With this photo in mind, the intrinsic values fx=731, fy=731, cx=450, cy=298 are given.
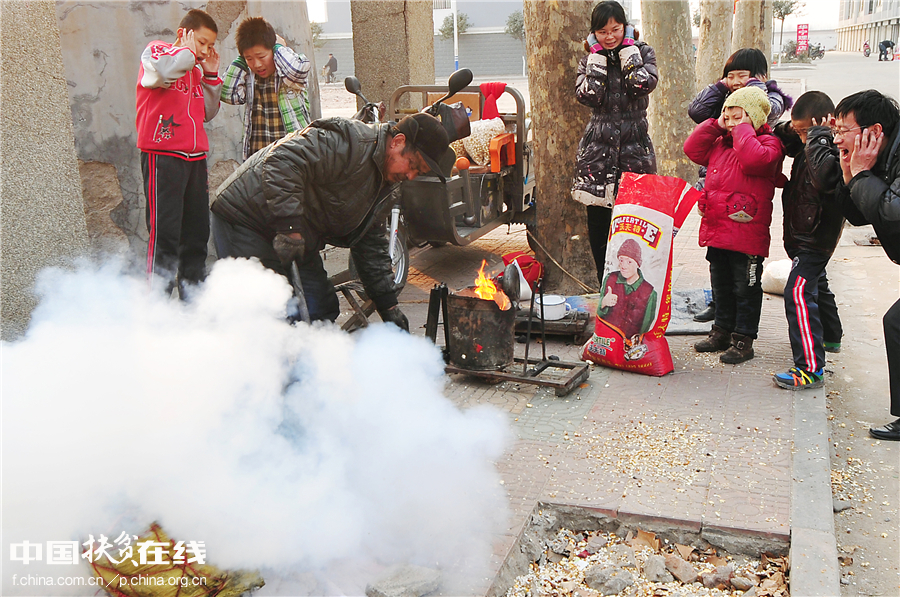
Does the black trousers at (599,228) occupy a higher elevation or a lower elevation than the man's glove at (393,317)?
higher

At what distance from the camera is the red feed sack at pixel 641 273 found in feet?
14.9

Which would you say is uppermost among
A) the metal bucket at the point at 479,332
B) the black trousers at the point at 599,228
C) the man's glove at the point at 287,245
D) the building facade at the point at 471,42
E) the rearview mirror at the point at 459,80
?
the building facade at the point at 471,42

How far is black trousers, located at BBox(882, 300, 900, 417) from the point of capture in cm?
384

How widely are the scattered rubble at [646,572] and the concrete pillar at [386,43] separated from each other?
22.9ft

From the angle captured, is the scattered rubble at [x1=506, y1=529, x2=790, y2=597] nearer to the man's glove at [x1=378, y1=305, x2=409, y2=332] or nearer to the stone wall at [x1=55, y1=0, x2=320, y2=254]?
the man's glove at [x1=378, y1=305, x2=409, y2=332]

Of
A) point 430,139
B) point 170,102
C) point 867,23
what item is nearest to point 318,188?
point 430,139

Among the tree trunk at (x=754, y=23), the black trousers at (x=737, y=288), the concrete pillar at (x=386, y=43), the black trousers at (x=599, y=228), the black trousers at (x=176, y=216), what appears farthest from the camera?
the tree trunk at (x=754, y=23)

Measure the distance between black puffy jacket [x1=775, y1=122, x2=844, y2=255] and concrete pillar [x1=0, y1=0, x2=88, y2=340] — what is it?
401 cm

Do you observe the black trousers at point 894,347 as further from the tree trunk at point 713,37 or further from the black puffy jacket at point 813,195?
the tree trunk at point 713,37

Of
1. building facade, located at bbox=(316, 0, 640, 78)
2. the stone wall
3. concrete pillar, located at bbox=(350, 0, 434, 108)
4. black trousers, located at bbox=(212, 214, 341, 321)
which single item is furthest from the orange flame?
building facade, located at bbox=(316, 0, 640, 78)

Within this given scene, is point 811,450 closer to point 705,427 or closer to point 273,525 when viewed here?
point 705,427

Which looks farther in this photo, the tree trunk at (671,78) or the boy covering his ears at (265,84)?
the tree trunk at (671,78)

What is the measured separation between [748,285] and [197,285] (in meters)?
3.75

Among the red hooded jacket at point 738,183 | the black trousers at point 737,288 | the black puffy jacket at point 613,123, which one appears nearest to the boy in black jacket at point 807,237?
the red hooded jacket at point 738,183
